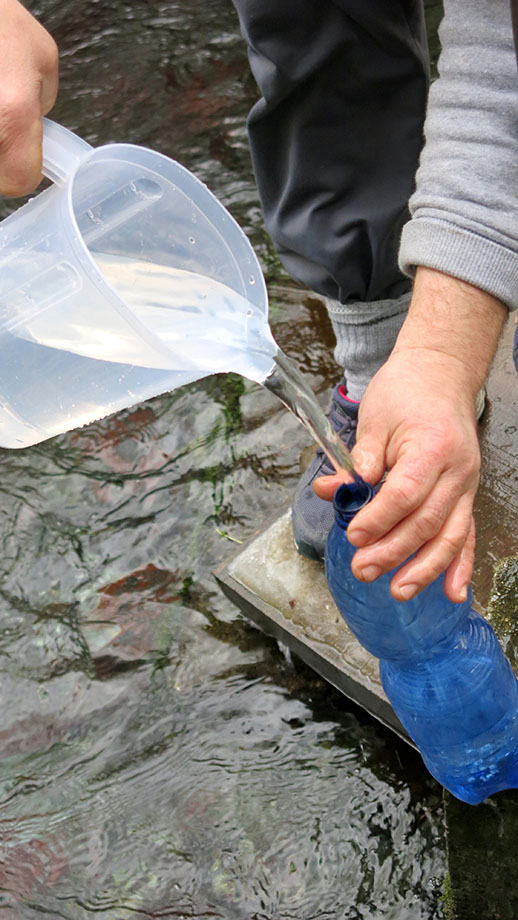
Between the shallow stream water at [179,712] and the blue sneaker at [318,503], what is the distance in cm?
36

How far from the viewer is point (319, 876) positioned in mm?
2150

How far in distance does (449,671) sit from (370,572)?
1.14ft

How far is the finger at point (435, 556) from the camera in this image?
144 centimetres

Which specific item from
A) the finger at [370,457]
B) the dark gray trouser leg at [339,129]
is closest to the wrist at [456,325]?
the finger at [370,457]

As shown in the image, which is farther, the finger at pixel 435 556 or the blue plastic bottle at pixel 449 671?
the blue plastic bottle at pixel 449 671

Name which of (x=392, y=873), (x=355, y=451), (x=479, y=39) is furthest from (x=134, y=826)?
(x=479, y=39)

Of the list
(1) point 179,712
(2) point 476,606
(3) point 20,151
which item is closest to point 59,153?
(3) point 20,151

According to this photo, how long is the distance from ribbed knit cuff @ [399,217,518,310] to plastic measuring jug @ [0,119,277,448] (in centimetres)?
32

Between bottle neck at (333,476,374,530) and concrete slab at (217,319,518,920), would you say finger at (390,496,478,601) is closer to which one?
bottle neck at (333,476,374,530)

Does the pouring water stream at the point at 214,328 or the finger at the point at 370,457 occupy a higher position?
the pouring water stream at the point at 214,328

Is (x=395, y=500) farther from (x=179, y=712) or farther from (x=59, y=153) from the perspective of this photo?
(x=179, y=712)

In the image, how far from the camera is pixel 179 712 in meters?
2.52

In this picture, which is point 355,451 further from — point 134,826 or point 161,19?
point 161,19

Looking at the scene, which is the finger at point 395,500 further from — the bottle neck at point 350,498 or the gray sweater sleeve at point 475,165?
Result: the gray sweater sleeve at point 475,165
